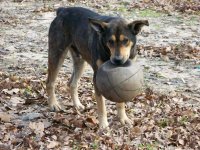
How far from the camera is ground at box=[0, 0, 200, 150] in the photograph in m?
7.16

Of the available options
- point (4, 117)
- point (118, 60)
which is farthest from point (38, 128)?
point (118, 60)

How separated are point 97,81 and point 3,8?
45.7ft

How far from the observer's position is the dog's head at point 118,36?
700cm

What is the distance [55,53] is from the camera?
8648 millimetres

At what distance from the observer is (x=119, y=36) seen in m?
7.10

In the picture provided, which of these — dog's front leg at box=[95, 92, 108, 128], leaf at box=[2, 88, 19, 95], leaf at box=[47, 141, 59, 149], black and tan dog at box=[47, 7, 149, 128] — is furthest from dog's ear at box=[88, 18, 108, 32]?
leaf at box=[2, 88, 19, 95]

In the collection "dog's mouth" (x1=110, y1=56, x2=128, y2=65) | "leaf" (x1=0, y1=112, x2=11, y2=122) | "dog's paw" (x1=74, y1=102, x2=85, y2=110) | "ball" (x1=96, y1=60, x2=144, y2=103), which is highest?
"dog's mouth" (x1=110, y1=56, x2=128, y2=65)

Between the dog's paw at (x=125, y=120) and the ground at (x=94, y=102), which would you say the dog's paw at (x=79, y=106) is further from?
the dog's paw at (x=125, y=120)

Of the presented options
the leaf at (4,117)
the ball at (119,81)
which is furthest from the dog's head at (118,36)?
the leaf at (4,117)

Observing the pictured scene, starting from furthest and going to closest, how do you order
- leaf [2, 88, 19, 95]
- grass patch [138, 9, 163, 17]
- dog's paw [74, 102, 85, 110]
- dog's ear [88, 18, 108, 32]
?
grass patch [138, 9, 163, 17]
leaf [2, 88, 19, 95]
dog's paw [74, 102, 85, 110]
dog's ear [88, 18, 108, 32]

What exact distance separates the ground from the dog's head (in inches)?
45.3

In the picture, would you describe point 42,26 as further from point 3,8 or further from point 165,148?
point 165,148

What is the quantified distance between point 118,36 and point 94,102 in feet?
7.60

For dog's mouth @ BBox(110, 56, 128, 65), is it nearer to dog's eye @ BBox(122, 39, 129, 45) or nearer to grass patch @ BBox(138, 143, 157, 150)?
dog's eye @ BBox(122, 39, 129, 45)
